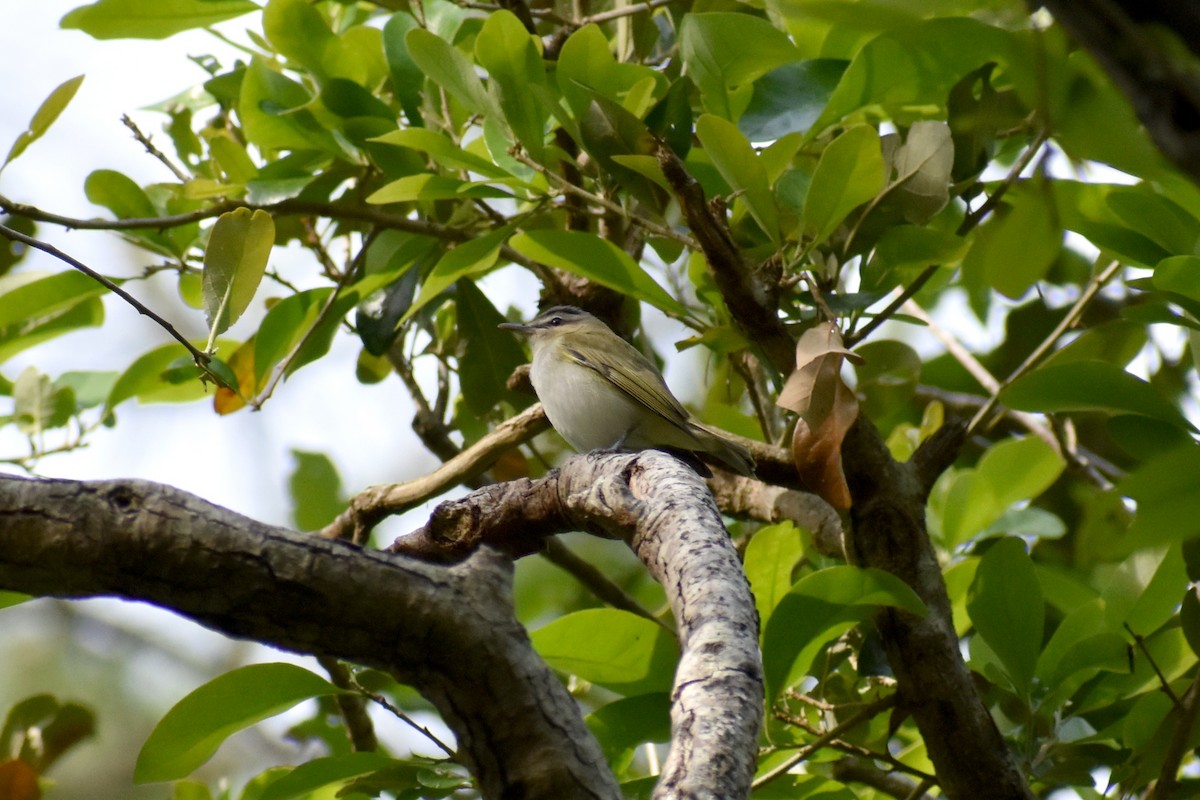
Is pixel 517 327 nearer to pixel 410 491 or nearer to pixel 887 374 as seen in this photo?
pixel 410 491

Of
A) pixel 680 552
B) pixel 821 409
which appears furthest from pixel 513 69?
pixel 680 552

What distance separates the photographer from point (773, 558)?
2.54 m

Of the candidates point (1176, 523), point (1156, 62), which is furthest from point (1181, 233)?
point (1156, 62)

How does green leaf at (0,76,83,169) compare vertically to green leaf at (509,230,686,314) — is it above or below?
above

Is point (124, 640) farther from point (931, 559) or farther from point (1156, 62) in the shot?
point (1156, 62)

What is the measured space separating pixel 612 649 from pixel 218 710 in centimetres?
84

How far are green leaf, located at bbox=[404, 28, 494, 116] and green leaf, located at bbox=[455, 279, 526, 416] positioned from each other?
38.4 inches

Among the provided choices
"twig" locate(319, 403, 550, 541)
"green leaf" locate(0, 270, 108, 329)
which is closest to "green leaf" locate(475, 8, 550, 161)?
"twig" locate(319, 403, 550, 541)

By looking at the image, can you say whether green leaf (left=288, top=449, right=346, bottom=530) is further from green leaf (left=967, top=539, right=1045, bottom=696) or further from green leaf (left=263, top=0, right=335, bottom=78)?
green leaf (left=967, top=539, right=1045, bottom=696)

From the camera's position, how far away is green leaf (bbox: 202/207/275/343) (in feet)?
7.43

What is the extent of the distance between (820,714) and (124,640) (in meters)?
6.63

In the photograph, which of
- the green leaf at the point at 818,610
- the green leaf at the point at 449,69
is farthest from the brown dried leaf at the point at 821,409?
the green leaf at the point at 449,69

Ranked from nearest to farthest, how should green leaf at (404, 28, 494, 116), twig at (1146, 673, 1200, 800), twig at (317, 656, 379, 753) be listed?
twig at (1146, 673, 1200, 800) < green leaf at (404, 28, 494, 116) < twig at (317, 656, 379, 753)

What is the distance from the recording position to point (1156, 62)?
65cm
